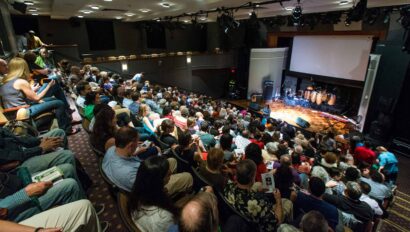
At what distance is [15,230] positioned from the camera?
4.34ft

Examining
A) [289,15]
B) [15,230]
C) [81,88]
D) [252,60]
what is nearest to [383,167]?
[15,230]

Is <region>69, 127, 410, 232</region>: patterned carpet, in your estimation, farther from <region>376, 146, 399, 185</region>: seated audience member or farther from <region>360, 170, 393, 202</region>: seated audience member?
<region>360, 170, 393, 202</region>: seated audience member

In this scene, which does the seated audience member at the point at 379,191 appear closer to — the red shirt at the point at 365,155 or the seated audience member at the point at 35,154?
the red shirt at the point at 365,155

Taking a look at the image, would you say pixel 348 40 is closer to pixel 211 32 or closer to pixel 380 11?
pixel 380 11

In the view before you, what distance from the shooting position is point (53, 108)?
3553 mm

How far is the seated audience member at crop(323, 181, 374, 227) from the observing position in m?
2.70

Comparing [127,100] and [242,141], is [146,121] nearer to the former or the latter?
[127,100]

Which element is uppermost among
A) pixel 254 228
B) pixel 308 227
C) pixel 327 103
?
pixel 308 227

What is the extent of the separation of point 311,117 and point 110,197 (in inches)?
411

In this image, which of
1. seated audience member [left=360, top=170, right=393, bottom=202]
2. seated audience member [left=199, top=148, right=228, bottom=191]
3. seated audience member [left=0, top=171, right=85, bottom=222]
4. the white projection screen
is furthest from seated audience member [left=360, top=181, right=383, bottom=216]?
the white projection screen

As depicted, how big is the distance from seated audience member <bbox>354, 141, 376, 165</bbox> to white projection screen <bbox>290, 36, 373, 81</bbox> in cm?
658

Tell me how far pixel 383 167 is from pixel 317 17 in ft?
20.8

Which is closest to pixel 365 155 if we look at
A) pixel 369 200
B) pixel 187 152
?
pixel 369 200

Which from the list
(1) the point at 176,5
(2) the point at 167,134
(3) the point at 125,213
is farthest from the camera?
(1) the point at 176,5
